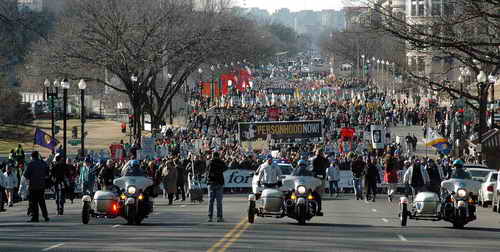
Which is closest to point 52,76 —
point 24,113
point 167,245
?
point 24,113

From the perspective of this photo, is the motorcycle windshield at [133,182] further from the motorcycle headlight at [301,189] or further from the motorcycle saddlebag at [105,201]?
the motorcycle headlight at [301,189]

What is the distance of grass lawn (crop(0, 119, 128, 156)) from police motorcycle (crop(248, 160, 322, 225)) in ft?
158

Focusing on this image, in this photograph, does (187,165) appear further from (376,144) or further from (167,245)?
(167,245)

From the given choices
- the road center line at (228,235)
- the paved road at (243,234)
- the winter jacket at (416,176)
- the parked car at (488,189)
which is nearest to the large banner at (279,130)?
the parked car at (488,189)

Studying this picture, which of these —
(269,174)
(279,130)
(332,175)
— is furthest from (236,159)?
(269,174)

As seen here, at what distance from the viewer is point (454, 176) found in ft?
81.6

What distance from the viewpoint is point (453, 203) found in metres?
24.5

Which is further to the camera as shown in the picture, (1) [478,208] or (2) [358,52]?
(2) [358,52]

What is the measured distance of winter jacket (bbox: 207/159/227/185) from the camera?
26328 millimetres

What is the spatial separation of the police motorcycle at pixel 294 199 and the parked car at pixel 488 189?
11223mm

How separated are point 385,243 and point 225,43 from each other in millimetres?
49908

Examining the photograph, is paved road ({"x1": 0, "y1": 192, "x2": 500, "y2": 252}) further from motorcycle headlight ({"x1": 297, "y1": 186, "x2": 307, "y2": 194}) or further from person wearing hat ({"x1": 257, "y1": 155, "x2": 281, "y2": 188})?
person wearing hat ({"x1": 257, "y1": 155, "x2": 281, "y2": 188})

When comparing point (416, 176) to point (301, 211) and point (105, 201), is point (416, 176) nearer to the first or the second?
point (301, 211)

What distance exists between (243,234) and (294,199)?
2.94 metres
